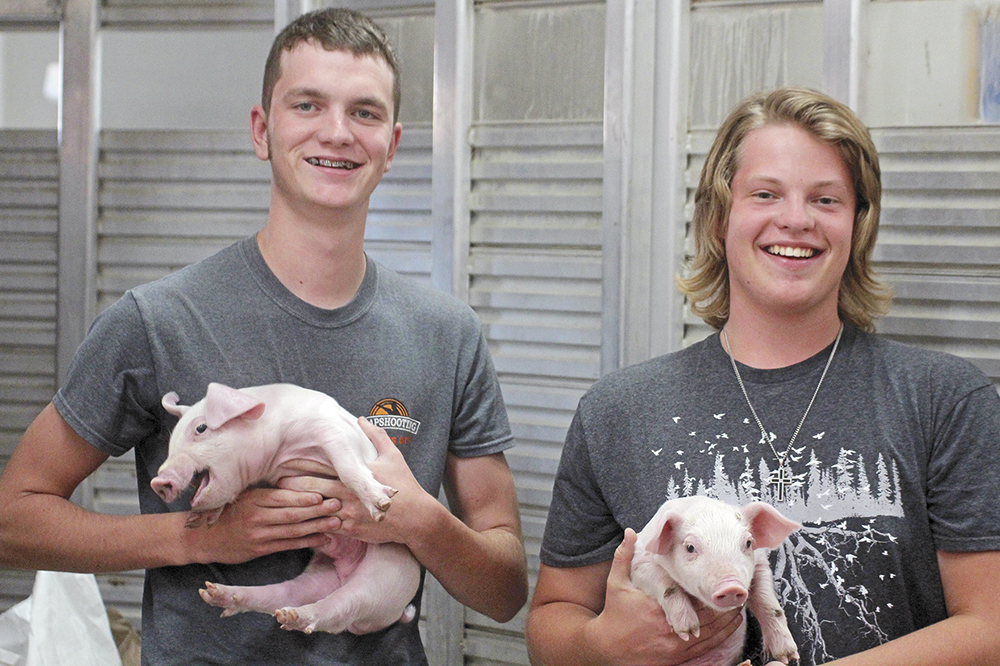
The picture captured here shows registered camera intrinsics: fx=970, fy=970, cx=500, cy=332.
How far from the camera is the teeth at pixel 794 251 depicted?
1.82m

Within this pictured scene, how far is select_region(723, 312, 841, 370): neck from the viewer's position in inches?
75.0

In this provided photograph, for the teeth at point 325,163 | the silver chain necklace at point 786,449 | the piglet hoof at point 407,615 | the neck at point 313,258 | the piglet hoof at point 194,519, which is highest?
the teeth at point 325,163

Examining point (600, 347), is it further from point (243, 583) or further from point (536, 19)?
point (243, 583)

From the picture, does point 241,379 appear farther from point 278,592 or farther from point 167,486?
point 278,592

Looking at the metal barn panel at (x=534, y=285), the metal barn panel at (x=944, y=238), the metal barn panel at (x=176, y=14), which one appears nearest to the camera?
the metal barn panel at (x=944, y=238)

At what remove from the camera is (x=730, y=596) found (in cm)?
154

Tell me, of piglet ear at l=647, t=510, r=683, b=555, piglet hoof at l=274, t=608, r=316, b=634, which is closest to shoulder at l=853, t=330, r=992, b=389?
piglet ear at l=647, t=510, r=683, b=555

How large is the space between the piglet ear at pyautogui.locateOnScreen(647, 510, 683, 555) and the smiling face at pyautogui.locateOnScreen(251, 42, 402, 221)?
34.1 inches

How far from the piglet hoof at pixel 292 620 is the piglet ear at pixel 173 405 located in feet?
1.33

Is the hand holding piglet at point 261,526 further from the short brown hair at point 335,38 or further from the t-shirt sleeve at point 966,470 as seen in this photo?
the t-shirt sleeve at point 966,470

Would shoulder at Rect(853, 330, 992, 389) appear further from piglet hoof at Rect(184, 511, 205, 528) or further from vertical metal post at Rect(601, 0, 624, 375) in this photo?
piglet hoof at Rect(184, 511, 205, 528)

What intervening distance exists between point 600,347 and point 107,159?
1.67 m

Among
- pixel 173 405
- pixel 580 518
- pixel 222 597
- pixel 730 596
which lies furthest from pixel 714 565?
pixel 173 405

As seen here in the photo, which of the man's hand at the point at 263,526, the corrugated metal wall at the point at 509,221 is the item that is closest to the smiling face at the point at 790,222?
the corrugated metal wall at the point at 509,221
